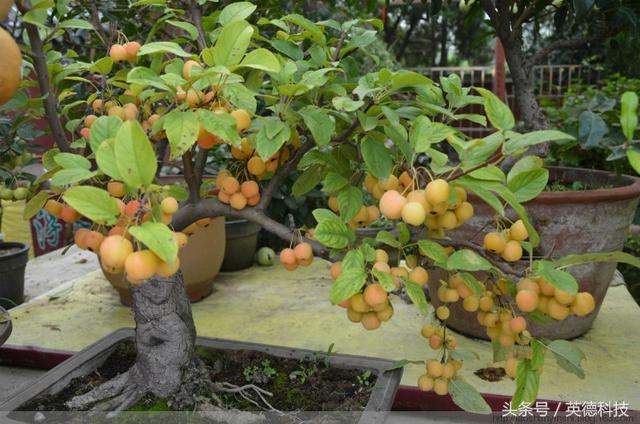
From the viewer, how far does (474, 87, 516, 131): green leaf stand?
0.71 meters

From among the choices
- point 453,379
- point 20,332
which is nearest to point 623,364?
point 453,379

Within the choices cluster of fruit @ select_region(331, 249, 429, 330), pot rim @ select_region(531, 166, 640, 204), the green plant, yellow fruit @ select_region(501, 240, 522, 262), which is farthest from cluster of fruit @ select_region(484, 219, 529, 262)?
pot rim @ select_region(531, 166, 640, 204)

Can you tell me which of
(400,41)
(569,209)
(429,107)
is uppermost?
(400,41)

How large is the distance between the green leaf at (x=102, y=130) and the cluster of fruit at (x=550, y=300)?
1.90 feet

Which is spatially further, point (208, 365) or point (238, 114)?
point (208, 365)

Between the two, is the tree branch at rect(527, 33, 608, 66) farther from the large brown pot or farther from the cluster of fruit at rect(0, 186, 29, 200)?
the cluster of fruit at rect(0, 186, 29, 200)

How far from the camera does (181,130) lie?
27.9 inches

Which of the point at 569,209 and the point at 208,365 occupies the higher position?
the point at 569,209

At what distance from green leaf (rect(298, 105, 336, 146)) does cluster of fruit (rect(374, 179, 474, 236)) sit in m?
0.13

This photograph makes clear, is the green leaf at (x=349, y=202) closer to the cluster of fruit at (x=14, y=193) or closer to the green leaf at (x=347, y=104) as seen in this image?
the green leaf at (x=347, y=104)

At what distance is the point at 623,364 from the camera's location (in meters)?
1.70

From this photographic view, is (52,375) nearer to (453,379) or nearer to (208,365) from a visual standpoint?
(208,365)

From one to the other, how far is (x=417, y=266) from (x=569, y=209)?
93cm

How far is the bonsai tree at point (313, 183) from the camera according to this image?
0.67 m
